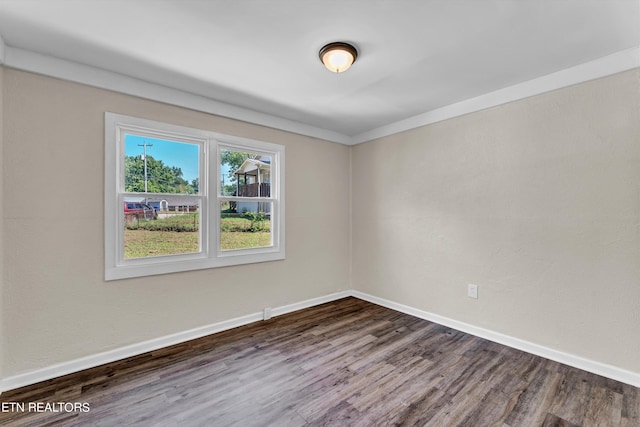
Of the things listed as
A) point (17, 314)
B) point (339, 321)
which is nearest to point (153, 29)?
point (17, 314)

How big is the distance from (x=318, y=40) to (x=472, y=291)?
2.82 meters

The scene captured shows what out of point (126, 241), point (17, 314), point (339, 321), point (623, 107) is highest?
point (623, 107)

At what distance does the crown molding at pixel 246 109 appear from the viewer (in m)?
2.08

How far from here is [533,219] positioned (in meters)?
2.55

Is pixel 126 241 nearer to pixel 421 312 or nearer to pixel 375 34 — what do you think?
pixel 375 34

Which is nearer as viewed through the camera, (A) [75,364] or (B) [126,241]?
(A) [75,364]

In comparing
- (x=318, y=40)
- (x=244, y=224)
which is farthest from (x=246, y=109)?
(x=318, y=40)

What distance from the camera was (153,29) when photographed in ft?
6.01

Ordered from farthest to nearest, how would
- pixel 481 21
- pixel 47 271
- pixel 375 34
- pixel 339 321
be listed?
pixel 339 321 < pixel 47 271 < pixel 375 34 < pixel 481 21

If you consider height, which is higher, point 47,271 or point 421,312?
point 47,271

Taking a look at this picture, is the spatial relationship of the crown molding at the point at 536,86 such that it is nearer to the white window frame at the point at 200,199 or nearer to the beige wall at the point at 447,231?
the beige wall at the point at 447,231

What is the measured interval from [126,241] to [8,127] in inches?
45.0

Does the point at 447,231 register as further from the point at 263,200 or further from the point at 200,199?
the point at 200,199

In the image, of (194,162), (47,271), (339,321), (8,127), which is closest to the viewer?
(8,127)
